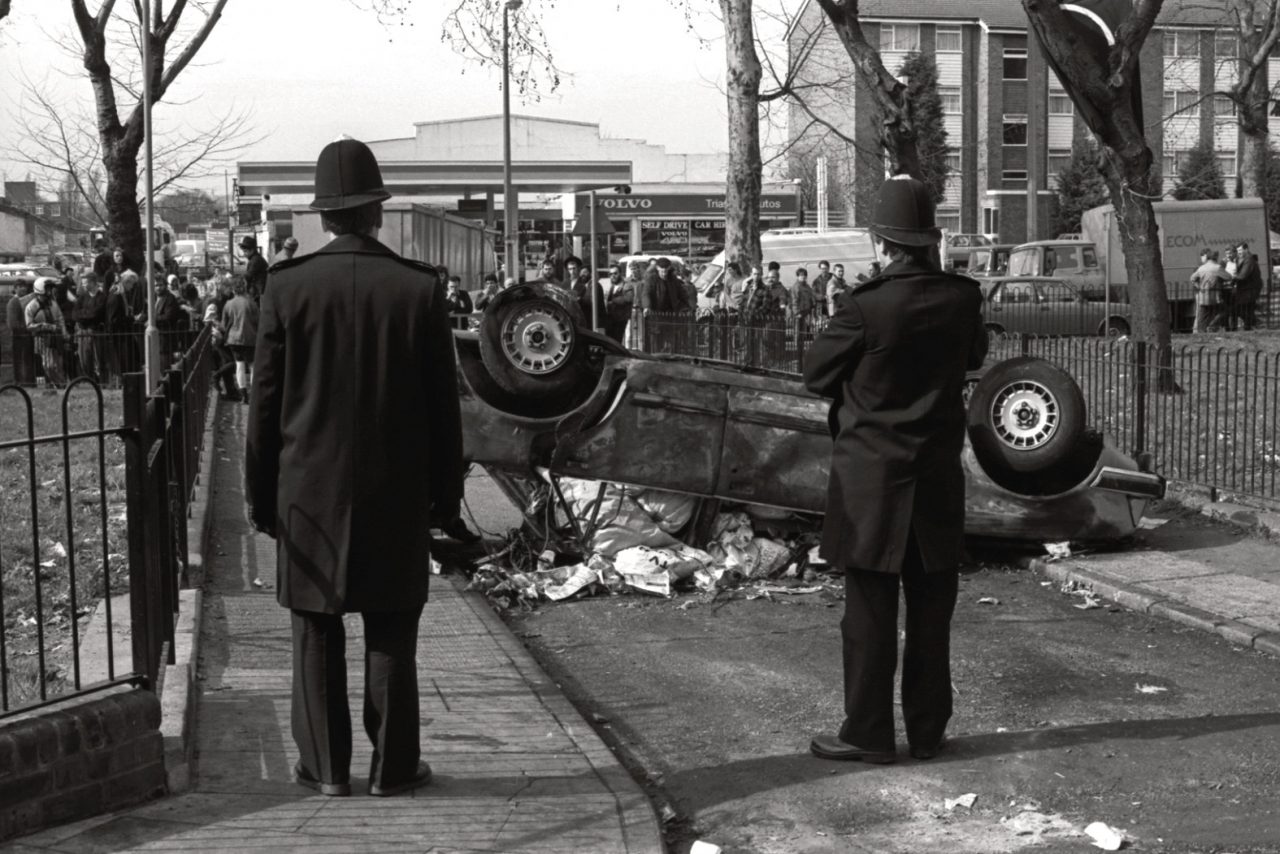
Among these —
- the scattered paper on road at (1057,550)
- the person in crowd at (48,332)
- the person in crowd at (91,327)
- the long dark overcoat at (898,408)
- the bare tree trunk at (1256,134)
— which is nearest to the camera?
the long dark overcoat at (898,408)

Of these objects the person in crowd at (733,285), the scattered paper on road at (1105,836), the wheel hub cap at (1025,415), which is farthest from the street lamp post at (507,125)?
the scattered paper on road at (1105,836)

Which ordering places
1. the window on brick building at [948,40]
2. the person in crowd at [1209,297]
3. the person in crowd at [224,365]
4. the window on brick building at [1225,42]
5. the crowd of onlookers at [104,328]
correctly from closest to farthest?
1. the person in crowd at [224,365]
2. the crowd of onlookers at [104,328]
3. the person in crowd at [1209,297]
4. the window on brick building at [1225,42]
5. the window on brick building at [948,40]

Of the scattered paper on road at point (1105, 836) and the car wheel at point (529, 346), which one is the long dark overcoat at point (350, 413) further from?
the car wheel at point (529, 346)

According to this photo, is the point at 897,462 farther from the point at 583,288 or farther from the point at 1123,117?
the point at 583,288

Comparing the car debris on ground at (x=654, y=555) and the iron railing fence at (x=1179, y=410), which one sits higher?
the iron railing fence at (x=1179, y=410)

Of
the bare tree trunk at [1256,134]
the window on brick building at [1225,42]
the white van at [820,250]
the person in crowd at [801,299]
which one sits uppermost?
the window on brick building at [1225,42]

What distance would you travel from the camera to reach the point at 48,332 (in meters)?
22.1

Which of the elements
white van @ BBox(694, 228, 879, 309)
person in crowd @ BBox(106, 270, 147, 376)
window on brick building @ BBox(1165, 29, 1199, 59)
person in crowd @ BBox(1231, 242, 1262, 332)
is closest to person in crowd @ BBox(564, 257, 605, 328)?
person in crowd @ BBox(106, 270, 147, 376)

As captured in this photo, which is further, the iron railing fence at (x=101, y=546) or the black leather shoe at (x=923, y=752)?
the black leather shoe at (x=923, y=752)

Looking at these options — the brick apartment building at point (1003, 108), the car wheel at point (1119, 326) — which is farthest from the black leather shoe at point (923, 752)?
the brick apartment building at point (1003, 108)

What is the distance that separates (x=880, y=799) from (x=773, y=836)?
0.45 m

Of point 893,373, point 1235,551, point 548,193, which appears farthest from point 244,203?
point 893,373

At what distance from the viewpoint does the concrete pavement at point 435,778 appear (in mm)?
4562

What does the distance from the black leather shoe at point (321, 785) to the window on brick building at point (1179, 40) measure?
6398 cm
